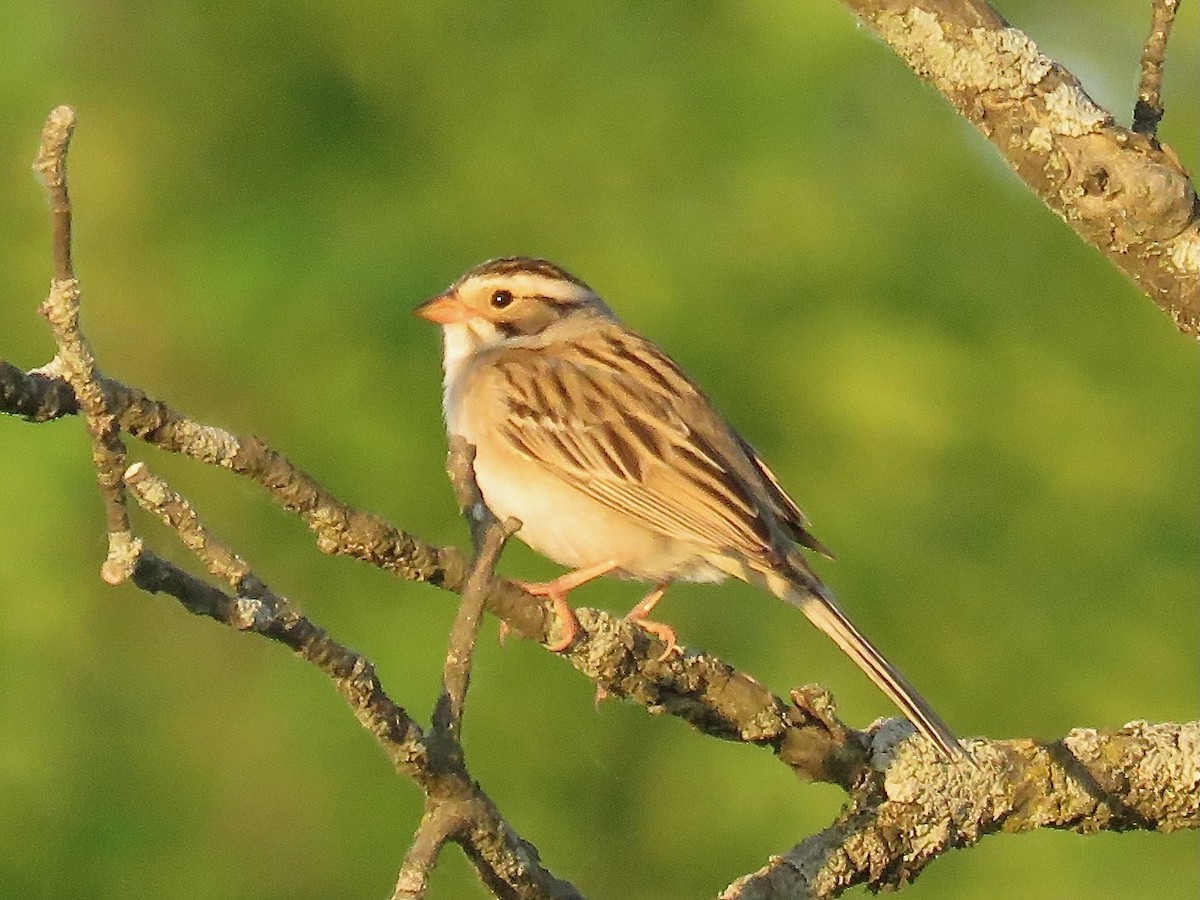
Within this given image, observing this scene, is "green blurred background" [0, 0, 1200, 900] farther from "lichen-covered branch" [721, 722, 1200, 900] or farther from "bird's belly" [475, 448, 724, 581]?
"lichen-covered branch" [721, 722, 1200, 900]

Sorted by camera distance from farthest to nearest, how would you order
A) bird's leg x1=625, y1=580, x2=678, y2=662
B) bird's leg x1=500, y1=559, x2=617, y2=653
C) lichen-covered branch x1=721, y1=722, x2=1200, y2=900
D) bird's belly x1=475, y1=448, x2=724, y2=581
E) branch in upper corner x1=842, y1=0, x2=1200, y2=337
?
1. bird's belly x1=475, y1=448, x2=724, y2=581
2. lichen-covered branch x1=721, y1=722, x2=1200, y2=900
3. bird's leg x1=625, y1=580, x2=678, y2=662
4. bird's leg x1=500, y1=559, x2=617, y2=653
5. branch in upper corner x1=842, y1=0, x2=1200, y2=337

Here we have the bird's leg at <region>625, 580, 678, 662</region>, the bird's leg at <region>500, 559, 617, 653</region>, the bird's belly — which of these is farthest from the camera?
the bird's belly

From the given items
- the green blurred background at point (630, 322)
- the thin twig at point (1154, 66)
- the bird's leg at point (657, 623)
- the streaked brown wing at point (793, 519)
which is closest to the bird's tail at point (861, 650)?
the streaked brown wing at point (793, 519)

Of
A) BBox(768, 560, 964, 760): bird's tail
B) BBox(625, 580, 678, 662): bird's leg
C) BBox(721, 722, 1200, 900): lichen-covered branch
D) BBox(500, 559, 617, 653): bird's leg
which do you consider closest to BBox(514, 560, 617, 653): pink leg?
BBox(500, 559, 617, 653): bird's leg

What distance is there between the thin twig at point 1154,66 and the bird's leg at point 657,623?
1.32m

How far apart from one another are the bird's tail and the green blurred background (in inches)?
79.1

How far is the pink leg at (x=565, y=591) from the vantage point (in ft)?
12.9

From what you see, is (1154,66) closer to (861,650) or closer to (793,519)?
(861,650)

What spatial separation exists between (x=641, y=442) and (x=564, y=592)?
0.68 meters

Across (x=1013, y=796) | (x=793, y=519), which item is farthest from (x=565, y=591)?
(x=1013, y=796)

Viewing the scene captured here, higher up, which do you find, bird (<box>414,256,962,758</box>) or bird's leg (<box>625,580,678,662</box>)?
bird (<box>414,256,962,758</box>)

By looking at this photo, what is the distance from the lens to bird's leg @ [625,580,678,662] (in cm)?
413

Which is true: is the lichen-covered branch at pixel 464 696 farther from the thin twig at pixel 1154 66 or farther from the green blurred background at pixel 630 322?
the green blurred background at pixel 630 322

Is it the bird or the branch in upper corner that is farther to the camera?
the bird
